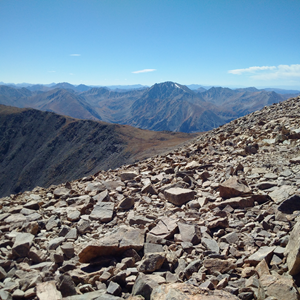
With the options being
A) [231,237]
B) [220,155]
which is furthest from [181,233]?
[220,155]

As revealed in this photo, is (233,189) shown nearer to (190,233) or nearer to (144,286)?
(190,233)

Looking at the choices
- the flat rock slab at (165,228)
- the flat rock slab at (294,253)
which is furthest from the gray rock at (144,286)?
the flat rock slab at (294,253)

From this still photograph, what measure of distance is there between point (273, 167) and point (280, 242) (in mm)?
4896

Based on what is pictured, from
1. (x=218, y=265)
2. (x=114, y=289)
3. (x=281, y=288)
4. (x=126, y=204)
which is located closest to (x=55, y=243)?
(x=114, y=289)

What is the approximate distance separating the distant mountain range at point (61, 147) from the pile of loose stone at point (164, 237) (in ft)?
217

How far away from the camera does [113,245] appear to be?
19.2 ft

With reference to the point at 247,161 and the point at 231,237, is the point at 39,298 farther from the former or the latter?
the point at 247,161

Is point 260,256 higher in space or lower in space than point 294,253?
lower

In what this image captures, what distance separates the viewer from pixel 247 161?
427 inches

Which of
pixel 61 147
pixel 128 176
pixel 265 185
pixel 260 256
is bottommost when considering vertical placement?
pixel 61 147

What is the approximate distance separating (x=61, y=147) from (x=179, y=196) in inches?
4614

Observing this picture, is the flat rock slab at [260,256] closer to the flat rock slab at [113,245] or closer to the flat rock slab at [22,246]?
the flat rock slab at [113,245]

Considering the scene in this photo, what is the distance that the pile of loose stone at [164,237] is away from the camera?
4562mm

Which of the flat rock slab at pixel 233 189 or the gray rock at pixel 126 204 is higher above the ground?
the flat rock slab at pixel 233 189
